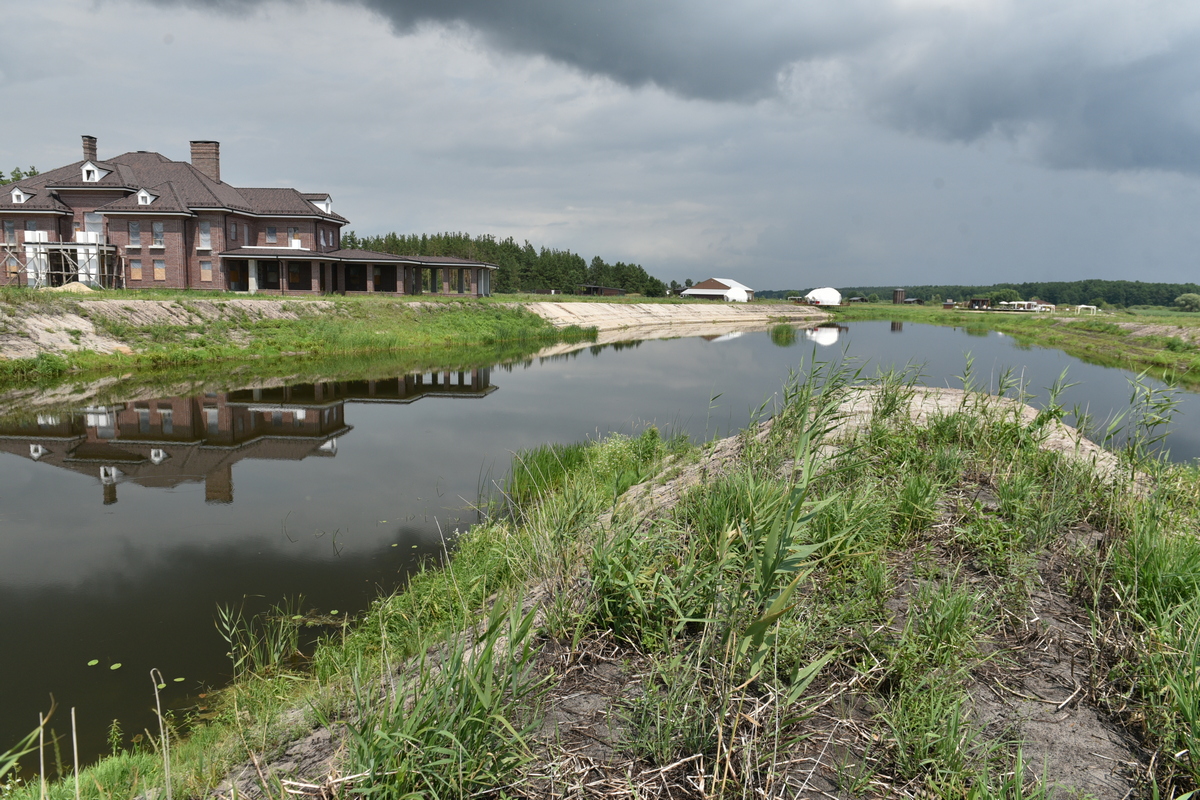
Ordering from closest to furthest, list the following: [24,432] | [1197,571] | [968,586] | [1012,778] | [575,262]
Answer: [1012,778], [1197,571], [968,586], [24,432], [575,262]

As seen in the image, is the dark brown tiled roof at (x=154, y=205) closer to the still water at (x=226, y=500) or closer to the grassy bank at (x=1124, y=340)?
the still water at (x=226, y=500)

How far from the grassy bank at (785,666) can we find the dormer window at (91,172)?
4705 centimetres

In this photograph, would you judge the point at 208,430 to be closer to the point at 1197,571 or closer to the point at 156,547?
the point at 156,547

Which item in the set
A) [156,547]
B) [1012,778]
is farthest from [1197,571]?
[156,547]

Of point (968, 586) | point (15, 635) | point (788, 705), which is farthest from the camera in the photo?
point (15, 635)

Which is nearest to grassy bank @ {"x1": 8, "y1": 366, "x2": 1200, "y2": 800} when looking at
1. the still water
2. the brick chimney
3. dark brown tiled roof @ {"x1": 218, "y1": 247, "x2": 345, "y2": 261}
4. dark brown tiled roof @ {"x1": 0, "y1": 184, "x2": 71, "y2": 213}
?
the still water

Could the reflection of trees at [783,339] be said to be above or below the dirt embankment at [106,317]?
below

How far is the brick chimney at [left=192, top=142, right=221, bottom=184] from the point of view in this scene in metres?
45.5

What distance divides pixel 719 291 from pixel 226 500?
343 ft

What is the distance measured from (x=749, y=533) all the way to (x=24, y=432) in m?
16.2

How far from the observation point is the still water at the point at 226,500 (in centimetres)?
587

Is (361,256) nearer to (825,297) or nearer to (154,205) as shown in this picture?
(154,205)

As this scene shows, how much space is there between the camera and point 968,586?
4418 mm

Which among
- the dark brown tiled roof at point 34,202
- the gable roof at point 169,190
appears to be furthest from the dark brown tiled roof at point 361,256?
the dark brown tiled roof at point 34,202
